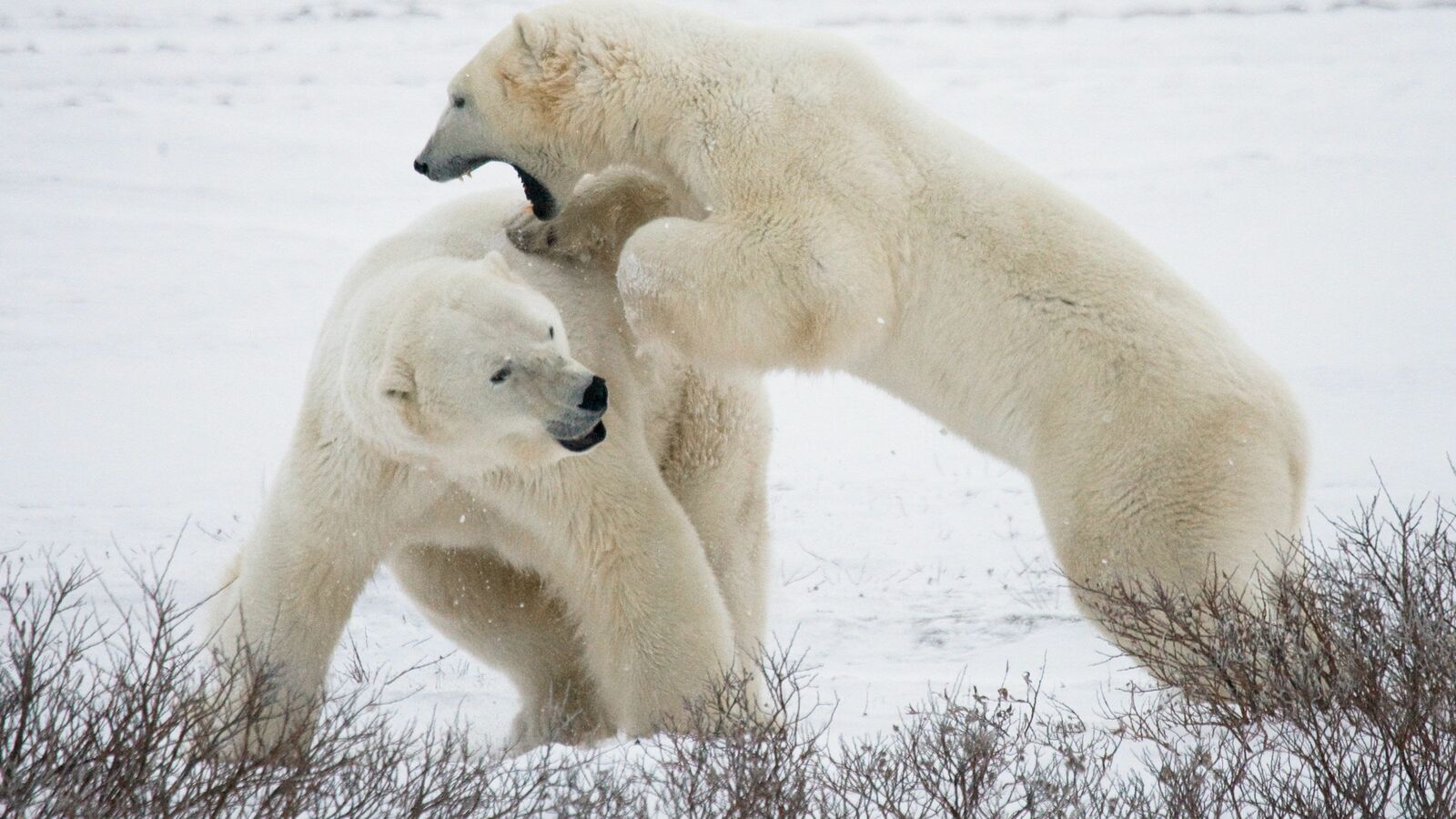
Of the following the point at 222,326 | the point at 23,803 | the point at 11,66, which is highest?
the point at 23,803

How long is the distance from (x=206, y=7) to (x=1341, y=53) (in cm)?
1474

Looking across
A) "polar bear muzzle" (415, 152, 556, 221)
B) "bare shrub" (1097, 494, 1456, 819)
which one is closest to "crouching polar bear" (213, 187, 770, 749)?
"polar bear muzzle" (415, 152, 556, 221)

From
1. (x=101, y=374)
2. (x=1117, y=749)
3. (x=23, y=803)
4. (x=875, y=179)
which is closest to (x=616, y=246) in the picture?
(x=875, y=179)

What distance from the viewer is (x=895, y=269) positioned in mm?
3938

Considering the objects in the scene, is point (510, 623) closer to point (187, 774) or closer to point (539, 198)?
point (539, 198)

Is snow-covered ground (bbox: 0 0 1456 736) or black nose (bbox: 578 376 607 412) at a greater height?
black nose (bbox: 578 376 607 412)

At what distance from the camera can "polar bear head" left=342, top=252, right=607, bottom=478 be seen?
3156 mm

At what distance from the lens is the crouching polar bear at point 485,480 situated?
10.5ft

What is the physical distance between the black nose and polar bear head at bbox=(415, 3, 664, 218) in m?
1.02

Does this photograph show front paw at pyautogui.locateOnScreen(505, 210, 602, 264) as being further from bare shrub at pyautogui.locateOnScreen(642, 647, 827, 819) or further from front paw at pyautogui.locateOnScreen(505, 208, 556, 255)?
bare shrub at pyautogui.locateOnScreen(642, 647, 827, 819)

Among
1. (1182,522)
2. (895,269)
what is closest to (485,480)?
(895,269)

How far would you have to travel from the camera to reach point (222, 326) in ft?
36.0

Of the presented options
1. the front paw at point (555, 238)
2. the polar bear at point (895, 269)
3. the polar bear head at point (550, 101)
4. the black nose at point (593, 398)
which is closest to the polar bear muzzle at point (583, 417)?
the black nose at point (593, 398)

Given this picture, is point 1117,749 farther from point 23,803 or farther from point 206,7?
point 206,7
